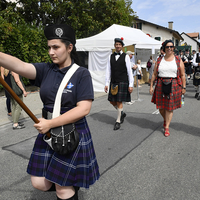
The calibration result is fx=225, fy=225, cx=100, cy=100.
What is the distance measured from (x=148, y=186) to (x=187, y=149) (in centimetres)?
147


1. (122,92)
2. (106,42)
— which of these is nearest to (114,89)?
(122,92)

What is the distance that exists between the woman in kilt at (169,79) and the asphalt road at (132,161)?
626mm

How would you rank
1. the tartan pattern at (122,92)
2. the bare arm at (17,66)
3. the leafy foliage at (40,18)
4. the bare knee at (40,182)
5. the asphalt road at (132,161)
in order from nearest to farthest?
the bare arm at (17,66) → the bare knee at (40,182) → the asphalt road at (132,161) → the tartan pattern at (122,92) → the leafy foliage at (40,18)

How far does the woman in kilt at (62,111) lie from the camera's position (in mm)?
1660

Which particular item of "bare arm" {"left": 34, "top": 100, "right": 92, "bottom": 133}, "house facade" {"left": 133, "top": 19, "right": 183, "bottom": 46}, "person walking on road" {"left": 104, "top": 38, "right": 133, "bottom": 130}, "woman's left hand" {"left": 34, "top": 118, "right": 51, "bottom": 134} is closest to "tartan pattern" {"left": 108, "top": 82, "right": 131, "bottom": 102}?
"person walking on road" {"left": 104, "top": 38, "right": 133, "bottom": 130}

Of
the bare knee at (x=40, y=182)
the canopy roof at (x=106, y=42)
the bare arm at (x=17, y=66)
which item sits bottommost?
the bare knee at (x=40, y=182)

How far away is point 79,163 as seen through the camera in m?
1.77

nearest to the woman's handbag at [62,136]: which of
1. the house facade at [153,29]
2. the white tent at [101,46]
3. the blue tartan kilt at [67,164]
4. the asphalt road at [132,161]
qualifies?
the blue tartan kilt at [67,164]

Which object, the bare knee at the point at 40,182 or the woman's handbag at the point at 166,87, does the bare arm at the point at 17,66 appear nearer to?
the bare knee at the point at 40,182

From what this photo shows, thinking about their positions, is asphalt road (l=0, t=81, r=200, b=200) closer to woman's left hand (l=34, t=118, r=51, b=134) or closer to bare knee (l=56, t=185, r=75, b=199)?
bare knee (l=56, t=185, r=75, b=199)

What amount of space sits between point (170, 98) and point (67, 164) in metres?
3.17

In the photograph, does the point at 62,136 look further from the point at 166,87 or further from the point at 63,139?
the point at 166,87

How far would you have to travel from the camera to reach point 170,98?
14.4 feet

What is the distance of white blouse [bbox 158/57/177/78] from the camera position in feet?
14.0
